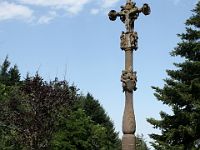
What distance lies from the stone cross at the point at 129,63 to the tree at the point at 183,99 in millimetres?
12542

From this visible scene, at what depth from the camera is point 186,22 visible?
27.3m

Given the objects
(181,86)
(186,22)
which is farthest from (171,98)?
(186,22)

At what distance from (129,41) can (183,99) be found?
1365cm

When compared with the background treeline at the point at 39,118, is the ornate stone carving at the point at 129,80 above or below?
below

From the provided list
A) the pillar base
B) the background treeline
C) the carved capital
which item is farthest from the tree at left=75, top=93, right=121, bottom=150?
the pillar base

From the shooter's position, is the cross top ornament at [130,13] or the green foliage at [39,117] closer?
the cross top ornament at [130,13]

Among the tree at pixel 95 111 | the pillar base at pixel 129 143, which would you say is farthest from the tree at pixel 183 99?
the tree at pixel 95 111

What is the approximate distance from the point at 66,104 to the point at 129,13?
2483 cm

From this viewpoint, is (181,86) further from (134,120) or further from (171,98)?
(134,120)

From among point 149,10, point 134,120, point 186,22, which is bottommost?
point 134,120

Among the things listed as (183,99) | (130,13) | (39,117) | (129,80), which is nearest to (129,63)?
(129,80)

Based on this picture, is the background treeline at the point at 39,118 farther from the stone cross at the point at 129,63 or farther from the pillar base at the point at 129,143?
the pillar base at the point at 129,143

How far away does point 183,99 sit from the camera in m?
24.6

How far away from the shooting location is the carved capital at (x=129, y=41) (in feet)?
38.4
